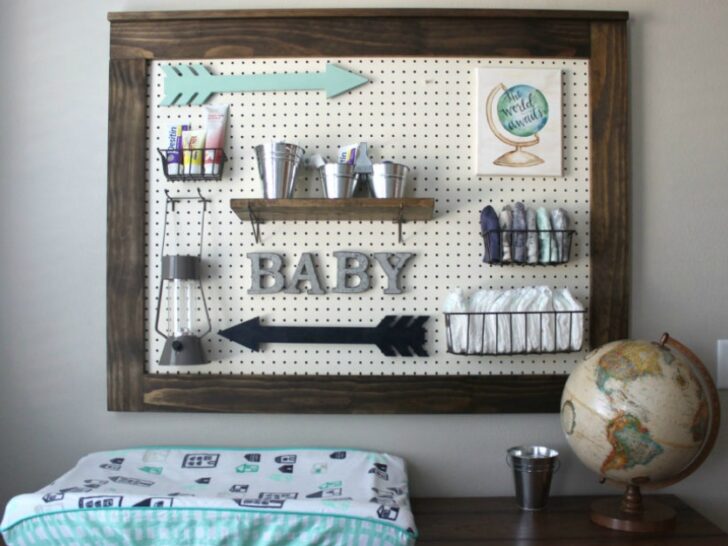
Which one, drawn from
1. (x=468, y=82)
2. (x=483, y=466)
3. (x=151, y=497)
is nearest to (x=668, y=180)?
(x=468, y=82)

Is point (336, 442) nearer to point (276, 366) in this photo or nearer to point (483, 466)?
point (276, 366)

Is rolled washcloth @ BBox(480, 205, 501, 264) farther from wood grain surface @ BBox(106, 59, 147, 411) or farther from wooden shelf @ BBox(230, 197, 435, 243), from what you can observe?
wood grain surface @ BBox(106, 59, 147, 411)

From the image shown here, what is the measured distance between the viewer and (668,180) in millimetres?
1822

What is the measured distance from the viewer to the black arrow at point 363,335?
177 centimetres

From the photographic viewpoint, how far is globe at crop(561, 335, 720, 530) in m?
1.46

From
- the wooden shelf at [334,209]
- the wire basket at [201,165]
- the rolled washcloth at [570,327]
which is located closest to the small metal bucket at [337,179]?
the wooden shelf at [334,209]

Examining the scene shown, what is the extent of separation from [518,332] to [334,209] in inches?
22.2

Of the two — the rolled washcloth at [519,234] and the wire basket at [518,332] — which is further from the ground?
the rolled washcloth at [519,234]

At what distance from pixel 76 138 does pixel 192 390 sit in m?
0.78

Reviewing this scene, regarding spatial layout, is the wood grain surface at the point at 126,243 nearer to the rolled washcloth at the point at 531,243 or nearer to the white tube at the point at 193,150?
the white tube at the point at 193,150

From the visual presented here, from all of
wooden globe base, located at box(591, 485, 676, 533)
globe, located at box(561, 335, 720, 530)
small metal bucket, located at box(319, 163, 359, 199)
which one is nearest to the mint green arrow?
small metal bucket, located at box(319, 163, 359, 199)

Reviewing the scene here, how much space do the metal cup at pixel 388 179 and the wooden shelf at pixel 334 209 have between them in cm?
5

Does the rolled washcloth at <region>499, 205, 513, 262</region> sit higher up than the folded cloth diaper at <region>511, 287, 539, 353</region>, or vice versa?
the rolled washcloth at <region>499, 205, 513, 262</region>

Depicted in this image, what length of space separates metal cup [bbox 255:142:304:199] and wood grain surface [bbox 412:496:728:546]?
892 mm
